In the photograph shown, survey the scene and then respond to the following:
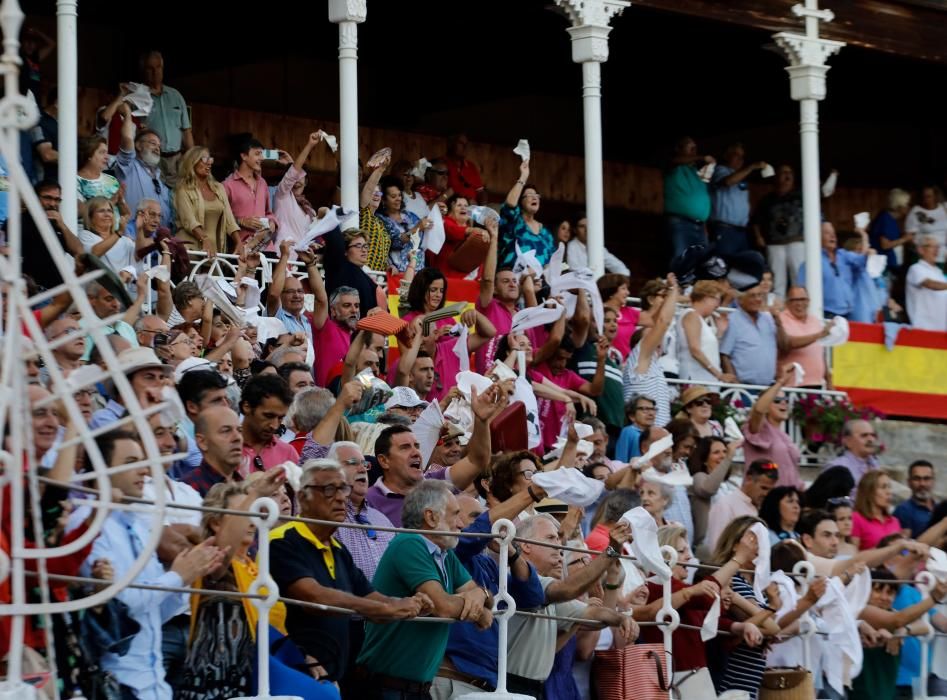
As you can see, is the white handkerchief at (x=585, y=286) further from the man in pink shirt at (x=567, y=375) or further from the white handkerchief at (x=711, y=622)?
the white handkerchief at (x=711, y=622)

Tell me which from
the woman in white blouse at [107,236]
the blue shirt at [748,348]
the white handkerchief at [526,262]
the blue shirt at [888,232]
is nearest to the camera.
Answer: the woman in white blouse at [107,236]

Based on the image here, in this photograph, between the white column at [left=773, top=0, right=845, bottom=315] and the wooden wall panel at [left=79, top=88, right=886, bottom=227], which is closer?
the white column at [left=773, top=0, right=845, bottom=315]

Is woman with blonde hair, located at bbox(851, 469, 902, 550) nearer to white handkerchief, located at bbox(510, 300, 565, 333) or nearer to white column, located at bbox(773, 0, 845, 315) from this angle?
white handkerchief, located at bbox(510, 300, 565, 333)

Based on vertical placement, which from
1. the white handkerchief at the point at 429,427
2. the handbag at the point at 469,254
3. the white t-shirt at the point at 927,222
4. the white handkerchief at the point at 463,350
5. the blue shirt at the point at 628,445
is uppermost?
the white t-shirt at the point at 927,222

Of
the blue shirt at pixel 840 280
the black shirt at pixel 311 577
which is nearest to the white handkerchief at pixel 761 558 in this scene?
the black shirt at pixel 311 577

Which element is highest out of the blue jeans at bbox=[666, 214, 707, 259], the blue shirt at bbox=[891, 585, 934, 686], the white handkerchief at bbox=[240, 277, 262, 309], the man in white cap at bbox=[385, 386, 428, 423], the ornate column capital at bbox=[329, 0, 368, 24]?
the ornate column capital at bbox=[329, 0, 368, 24]

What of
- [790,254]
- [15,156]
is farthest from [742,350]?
[15,156]

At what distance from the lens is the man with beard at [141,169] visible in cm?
1436

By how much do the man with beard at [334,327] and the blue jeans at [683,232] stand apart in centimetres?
648

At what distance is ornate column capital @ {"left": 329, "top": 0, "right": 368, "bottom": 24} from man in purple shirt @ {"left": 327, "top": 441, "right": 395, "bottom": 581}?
7.95 m

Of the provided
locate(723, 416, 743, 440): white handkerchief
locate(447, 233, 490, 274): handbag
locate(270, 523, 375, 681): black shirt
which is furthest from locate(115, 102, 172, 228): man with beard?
locate(270, 523, 375, 681): black shirt

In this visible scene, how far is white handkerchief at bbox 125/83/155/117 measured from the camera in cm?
1527

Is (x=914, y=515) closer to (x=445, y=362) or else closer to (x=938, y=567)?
(x=938, y=567)

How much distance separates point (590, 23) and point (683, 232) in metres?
2.43
